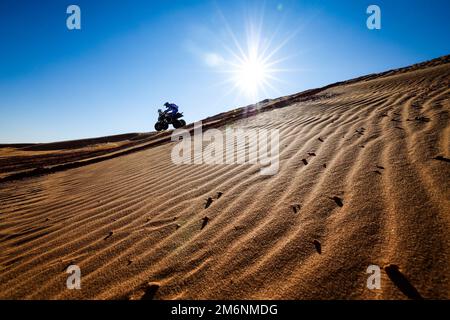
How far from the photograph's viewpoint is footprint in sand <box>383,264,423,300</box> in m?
1.13

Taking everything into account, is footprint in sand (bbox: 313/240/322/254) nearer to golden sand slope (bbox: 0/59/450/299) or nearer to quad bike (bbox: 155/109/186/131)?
golden sand slope (bbox: 0/59/450/299)

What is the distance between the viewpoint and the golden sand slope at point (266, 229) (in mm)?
1363

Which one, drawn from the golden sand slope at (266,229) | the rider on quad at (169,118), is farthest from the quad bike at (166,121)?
the golden sand slope at (266,229)

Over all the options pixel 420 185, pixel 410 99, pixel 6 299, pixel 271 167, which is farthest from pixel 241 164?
pixel 410 99

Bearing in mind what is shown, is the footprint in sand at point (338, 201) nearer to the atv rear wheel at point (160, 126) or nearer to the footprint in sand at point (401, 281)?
the footprint in sand at point (401, 281)

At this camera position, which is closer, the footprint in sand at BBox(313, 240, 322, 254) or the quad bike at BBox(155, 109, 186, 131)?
the footprint in sand at BBox(313, 240, 322, 254)

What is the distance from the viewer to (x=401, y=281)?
1.20m

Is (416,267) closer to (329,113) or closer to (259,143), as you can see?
(259,143)

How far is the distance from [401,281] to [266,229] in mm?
857

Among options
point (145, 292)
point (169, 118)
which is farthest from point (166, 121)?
point (145, 292)

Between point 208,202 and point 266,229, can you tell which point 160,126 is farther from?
point 266,229

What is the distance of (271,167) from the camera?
3115 mm

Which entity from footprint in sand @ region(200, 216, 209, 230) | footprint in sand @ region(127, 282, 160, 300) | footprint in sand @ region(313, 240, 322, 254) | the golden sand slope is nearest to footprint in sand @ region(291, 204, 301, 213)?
the golden sand slope

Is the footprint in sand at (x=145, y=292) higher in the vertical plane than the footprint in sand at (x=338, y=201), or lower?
lower
